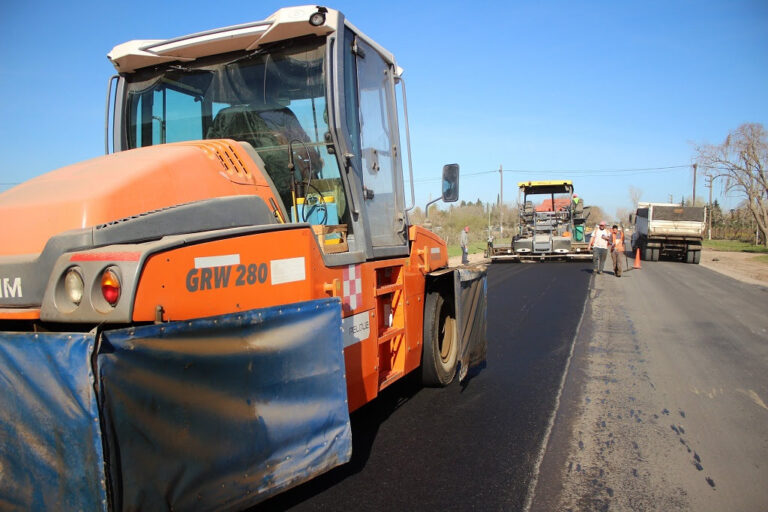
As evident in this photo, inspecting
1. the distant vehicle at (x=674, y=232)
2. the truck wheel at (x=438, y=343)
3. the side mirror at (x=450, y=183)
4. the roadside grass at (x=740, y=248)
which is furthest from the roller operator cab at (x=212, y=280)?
the roadside grass at (x=740, y=248)

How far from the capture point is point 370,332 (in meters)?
3.83

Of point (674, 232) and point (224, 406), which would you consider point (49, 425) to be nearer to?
point (224, 406)

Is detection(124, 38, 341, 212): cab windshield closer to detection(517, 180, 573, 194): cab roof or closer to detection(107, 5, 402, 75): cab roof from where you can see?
detection(107, 5, 402, 75): cab roof

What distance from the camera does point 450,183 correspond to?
17.4ft

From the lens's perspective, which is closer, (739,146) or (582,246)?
(582,246)

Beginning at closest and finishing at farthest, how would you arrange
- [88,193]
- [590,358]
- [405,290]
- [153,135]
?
[88,193], [153,135], [405,290], [590,358]

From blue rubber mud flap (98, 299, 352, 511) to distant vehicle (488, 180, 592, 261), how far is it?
20.4 meters

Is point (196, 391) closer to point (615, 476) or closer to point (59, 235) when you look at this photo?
point (59, 235)

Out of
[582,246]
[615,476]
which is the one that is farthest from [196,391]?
[582,246]

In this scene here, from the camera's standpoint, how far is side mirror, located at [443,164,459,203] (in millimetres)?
5309

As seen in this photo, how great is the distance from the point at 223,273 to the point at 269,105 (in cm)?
164

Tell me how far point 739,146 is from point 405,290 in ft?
149

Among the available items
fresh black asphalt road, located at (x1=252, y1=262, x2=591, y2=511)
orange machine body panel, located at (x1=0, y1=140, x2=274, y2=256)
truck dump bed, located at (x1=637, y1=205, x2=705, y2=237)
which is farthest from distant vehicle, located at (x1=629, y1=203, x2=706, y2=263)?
orange machine body panel, located at (x1=0, y1=140, x2=274, y2=256)

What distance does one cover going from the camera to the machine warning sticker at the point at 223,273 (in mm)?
2520
